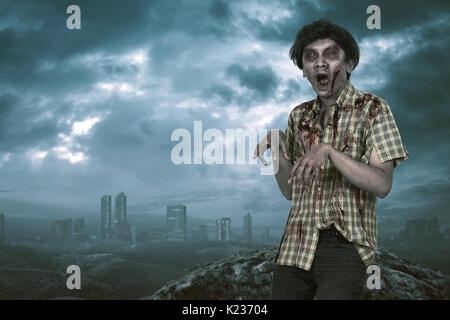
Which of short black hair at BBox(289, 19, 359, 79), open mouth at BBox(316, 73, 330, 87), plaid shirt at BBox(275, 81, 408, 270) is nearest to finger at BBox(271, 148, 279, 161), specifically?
plaid shirt at BBox(275, 81, 408, 270)

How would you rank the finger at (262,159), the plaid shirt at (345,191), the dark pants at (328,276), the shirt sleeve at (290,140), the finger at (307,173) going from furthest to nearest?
1. the shirt sleeve at (290,140)
2. the finger at (262,159)
3. the plaid shirt at (345,191)
4. the dark pants at (328,276)
5. the finger at (307,173)

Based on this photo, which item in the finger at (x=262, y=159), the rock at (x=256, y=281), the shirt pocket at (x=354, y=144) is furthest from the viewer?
the rock at (x=256, y=281)

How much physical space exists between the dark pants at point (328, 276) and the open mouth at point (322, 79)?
128 centimetres

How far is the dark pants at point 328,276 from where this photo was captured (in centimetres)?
295

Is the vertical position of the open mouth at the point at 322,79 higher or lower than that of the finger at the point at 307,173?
higher

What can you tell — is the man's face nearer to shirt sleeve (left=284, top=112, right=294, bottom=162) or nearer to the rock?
shirt sleeve (left=284, top=112, right=294, bottom=162)

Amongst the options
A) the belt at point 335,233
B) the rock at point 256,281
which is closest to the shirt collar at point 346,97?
the belt at point 335,233

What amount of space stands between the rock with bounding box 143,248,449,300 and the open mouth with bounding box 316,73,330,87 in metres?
4.63

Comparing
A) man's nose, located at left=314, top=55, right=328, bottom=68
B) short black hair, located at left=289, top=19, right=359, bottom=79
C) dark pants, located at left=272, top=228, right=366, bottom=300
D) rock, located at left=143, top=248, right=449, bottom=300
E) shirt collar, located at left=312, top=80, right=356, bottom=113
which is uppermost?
short black hair, located at left=289, top=19, right=359, bottom=79

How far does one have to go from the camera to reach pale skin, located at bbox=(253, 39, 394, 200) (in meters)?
2.85

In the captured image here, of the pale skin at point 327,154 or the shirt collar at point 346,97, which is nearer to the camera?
the pale skin at point 327,154

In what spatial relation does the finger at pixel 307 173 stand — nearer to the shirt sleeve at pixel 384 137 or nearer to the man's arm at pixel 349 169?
the man's arm at pixel 349 169

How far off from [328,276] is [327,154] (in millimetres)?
923
